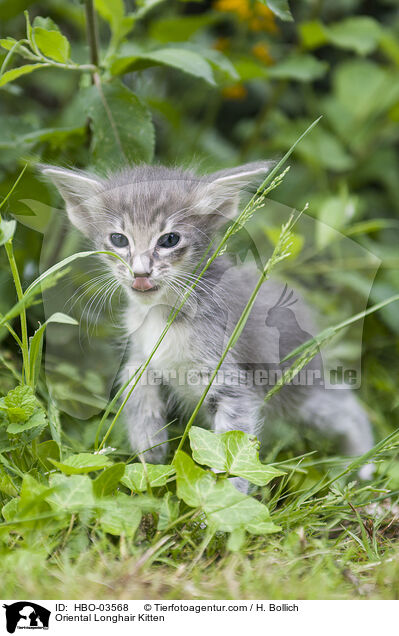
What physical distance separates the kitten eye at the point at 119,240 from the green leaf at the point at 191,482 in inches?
24.2

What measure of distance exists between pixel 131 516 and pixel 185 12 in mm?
3840

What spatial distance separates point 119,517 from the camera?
141cm

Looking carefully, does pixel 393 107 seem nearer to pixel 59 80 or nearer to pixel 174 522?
pixel 59 80

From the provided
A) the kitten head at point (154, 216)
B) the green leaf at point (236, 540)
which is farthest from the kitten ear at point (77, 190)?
the green leaf at point (236, 540)

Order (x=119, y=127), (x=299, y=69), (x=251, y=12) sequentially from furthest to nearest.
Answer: (x=251, y=12) < (x=299, y=69) < (x=119, y=127)

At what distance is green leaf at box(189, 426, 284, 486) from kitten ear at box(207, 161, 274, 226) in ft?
2.06

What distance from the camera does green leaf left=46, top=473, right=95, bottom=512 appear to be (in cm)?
138

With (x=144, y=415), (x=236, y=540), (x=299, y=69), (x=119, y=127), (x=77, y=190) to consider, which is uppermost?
(x=299, y=69)

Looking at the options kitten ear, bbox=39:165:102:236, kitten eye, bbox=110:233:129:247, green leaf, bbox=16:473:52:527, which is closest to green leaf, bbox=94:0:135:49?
kitten ear, bbox=39:165:102:236

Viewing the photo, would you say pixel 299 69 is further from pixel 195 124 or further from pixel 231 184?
pixel 231 184

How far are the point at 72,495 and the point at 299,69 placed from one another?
2.44 metres

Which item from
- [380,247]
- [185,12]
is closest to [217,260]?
[380,247]

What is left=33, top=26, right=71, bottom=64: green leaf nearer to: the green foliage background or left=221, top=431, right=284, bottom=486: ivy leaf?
the green foliage background
